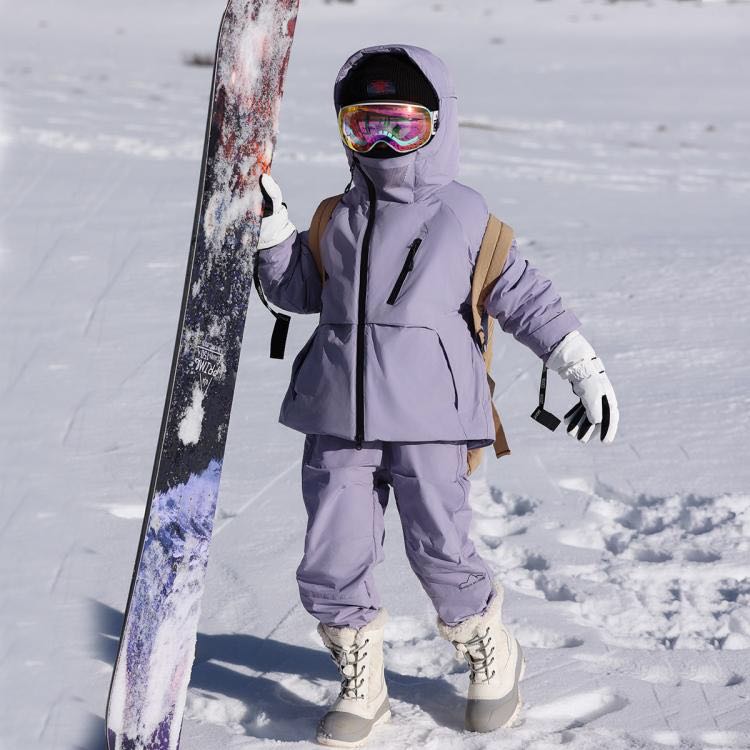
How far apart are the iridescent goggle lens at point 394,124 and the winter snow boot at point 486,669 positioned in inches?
42.9

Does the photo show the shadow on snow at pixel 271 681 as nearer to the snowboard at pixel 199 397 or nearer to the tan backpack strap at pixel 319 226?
the snowboard at pixel 199 397

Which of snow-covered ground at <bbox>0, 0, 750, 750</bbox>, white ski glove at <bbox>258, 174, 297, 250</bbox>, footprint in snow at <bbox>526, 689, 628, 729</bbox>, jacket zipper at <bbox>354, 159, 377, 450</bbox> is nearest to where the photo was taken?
jacket zipper at <bbox>354, 159, 377, 450</bbox>

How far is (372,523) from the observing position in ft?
8.49

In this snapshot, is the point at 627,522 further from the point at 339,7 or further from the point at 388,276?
the point at 339,7

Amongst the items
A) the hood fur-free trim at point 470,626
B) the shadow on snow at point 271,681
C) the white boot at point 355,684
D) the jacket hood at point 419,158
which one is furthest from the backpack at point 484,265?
the shadow on snow at point 271,681

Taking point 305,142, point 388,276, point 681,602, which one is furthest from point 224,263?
point 305,142

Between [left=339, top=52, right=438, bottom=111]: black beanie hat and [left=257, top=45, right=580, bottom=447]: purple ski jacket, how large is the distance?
3cm

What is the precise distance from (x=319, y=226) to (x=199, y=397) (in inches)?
18.8

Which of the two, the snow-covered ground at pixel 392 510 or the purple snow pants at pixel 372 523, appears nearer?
the purple snow pants at pixel 372 523

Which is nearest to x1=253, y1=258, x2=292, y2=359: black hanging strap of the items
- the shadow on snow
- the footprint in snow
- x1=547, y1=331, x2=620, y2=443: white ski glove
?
x1=547, y1=331, x2=620, y2=443: white ski glove

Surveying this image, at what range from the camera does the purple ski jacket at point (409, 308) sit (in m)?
2.46

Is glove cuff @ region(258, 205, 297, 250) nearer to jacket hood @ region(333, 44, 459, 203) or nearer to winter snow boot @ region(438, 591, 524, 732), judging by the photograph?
jacket hood @ region(333, 44, 459, 203)

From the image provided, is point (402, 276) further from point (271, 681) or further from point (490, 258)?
point (271, 681)

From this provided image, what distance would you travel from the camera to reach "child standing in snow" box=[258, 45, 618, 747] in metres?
2.47
